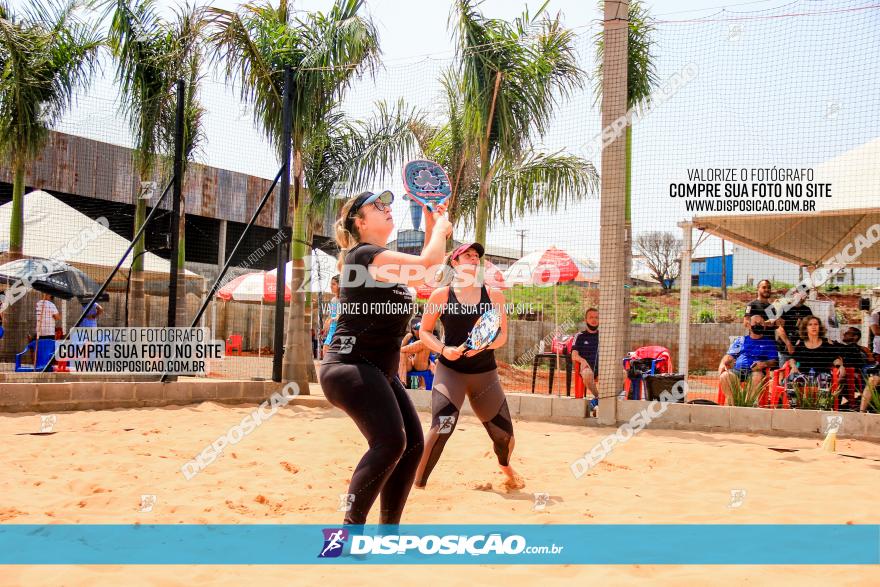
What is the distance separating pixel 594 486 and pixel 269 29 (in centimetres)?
812

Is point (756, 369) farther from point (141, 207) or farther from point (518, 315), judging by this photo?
point (141, 207)

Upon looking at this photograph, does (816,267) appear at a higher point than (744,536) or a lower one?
higher

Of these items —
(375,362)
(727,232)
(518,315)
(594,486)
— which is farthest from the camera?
(518,315)

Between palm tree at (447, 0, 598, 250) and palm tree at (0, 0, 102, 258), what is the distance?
5537 mm

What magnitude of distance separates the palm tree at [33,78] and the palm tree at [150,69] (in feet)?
1.95

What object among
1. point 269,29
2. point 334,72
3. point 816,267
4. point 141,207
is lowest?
point 816,267

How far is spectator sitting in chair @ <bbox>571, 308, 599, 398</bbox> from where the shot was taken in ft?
29.2

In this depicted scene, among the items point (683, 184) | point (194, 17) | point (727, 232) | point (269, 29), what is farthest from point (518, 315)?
point (194, 17)

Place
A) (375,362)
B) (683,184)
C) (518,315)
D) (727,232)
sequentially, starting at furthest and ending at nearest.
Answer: (518,315), (727,232), (683,184), (375,362)

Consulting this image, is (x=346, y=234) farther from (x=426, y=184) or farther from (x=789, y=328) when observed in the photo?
(x=789, y=328)

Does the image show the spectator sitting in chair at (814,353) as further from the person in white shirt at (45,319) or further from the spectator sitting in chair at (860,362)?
the person in white shirt at (45,319)

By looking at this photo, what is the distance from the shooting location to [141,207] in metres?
11.0

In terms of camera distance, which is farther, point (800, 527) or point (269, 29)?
point (269, 29)

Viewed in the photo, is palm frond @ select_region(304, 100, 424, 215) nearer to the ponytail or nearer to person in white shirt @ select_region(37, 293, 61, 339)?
person in white shirt @ select_region(37, 293, 61, 339)
